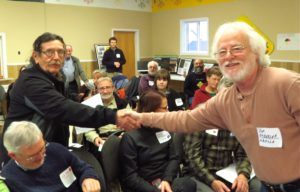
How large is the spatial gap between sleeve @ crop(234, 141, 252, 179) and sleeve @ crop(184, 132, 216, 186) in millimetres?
205

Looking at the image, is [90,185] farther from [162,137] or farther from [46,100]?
[162,137]

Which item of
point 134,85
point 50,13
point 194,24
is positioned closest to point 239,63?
point 134,85

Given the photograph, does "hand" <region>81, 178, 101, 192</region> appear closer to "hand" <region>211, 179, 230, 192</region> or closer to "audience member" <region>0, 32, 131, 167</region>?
"audience member" <region>0, 32, 131, 167</region>

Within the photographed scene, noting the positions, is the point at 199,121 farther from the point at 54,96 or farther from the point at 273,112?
the point at 54,96

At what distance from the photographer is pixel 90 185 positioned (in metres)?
1.90

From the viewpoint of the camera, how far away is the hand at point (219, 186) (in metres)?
2.33

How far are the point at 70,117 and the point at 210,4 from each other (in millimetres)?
7758

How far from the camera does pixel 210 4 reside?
898 cm

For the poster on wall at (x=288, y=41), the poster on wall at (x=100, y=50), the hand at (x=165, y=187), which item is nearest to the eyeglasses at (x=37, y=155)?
the hand at (x=165, y=187)

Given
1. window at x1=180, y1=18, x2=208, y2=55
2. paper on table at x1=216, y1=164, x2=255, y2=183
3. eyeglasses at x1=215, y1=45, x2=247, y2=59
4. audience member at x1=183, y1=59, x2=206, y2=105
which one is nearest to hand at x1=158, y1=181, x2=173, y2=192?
paper on table at x1=216, y1=164, x2=255, y2=183

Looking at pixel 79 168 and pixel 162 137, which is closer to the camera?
pixel 79 168

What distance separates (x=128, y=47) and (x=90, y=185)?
8.63 m

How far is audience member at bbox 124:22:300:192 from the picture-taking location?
1.38 m

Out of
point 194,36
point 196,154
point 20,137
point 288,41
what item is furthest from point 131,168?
point 194,36
